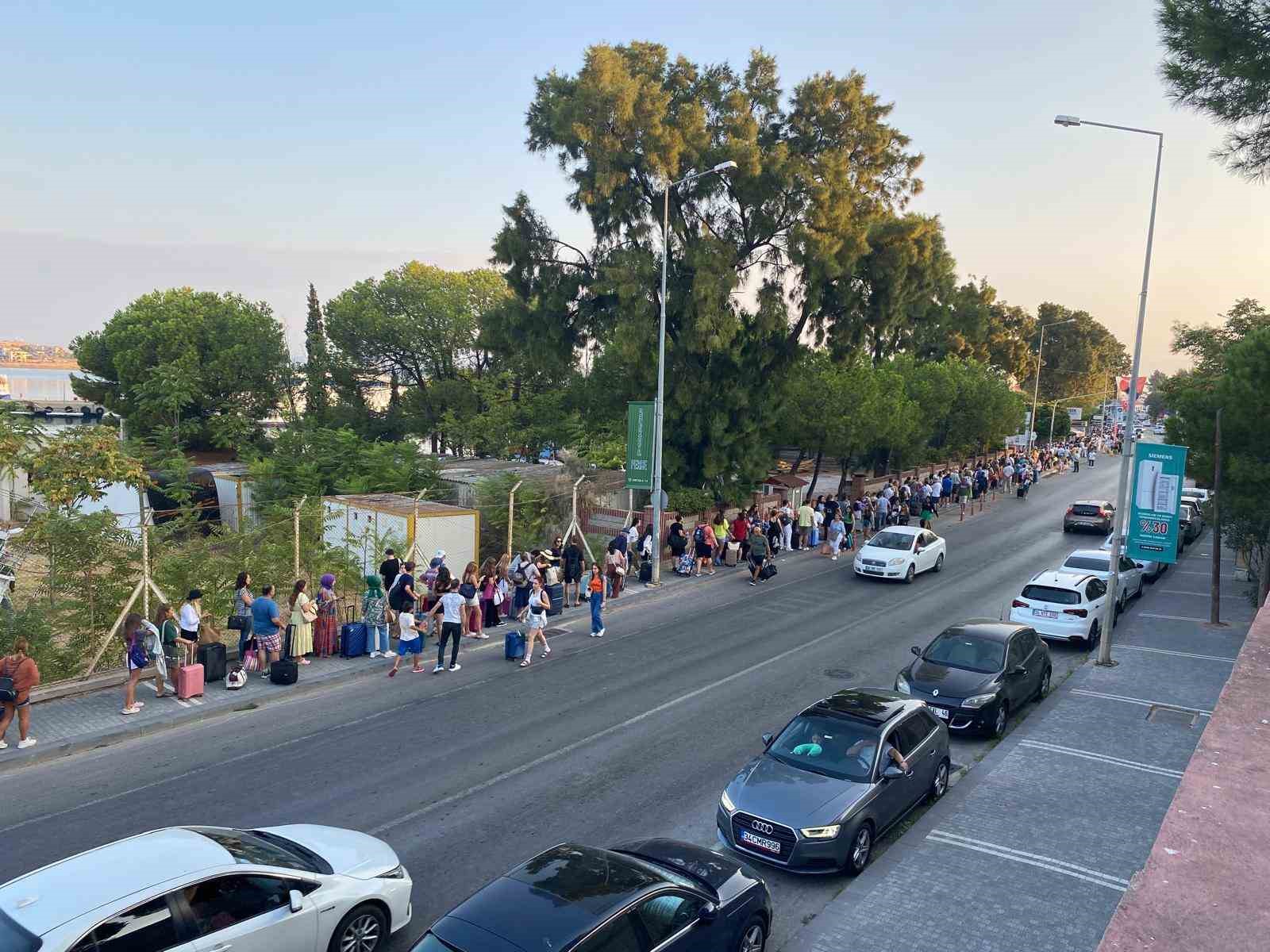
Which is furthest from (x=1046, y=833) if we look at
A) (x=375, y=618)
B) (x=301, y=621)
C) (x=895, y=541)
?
(x=895, y=541)

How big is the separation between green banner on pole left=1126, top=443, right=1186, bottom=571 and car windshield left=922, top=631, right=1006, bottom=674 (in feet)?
18.0

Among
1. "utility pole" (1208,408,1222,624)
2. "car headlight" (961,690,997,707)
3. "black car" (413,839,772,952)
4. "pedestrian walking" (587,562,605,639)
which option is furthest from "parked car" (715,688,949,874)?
"utility pole" (1208,408,1222,624)

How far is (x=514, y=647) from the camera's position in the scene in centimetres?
1633

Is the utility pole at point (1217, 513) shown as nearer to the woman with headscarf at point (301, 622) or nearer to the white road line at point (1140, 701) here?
the white road line at point (1140, 701)

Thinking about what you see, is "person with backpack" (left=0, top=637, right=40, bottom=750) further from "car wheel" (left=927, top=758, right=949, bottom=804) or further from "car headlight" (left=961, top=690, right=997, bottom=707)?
"car headlight" (left=961, top=690, right=997, bottom=707)

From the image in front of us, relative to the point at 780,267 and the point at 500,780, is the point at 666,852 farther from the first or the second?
the point at 780,267

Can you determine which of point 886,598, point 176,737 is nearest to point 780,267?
point 886,598

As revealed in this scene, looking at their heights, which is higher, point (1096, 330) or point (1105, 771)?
point (1096, 330)

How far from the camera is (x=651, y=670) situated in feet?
52.2

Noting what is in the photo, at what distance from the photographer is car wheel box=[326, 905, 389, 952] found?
672 centimetres

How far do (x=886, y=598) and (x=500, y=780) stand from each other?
14.2 metres

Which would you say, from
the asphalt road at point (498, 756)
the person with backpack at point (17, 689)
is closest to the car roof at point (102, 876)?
the asphalt road at point (498, 756)

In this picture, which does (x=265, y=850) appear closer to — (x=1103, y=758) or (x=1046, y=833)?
(x=1046, y=833)

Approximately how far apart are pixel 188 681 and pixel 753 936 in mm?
10116
